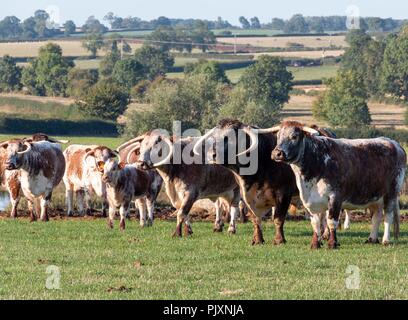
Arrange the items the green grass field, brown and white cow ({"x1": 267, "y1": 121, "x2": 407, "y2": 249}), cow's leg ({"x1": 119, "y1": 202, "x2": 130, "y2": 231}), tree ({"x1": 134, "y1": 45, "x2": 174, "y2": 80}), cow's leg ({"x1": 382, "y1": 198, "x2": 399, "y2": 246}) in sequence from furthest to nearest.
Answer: tree ({"x1": 134, "y1": 45, "x2": 174, "y2": 80}), cow's leg ({"x1": 119, "y1": 202, "x2": 130, "y2": 231}), cow's leg ({"x1": 382, "y1": 198, "x2": 399, "y2": 246}), brown and white cow ({"x1": 267, "y1": 121, "x2": 407, "y2": 249}), the green grass field

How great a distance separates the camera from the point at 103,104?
101m

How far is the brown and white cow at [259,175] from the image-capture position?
23062 millimetres

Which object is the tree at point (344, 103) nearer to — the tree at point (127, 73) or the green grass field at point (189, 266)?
the tree at point (127, 73)

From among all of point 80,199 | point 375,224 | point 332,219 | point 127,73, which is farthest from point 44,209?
point 127,73

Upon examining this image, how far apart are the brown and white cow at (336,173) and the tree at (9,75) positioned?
407 feet

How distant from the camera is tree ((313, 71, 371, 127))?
116m

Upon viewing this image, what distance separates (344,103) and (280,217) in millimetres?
98304

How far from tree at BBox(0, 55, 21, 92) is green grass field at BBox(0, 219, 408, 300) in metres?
123

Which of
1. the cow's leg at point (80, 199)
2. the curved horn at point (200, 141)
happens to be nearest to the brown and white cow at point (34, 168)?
the cow's leg at point (80, 199)

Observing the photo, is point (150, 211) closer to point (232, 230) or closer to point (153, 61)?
point (232, 230)

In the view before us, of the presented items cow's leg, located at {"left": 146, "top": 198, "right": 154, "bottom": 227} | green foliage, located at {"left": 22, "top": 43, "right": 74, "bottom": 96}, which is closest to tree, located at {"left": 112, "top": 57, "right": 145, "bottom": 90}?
green foliage, located at {"left": 22, "top": 43, "right": 74, "bottom": 96}

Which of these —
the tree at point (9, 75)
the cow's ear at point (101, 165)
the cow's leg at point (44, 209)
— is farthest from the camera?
the tree at point (9, 75)

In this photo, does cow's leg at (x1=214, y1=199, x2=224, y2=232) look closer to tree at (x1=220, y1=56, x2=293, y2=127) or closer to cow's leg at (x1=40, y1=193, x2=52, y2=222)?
cow's leg at (x1=40, y1=193, x2=52, y2=222)

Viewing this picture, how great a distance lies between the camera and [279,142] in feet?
70.4
